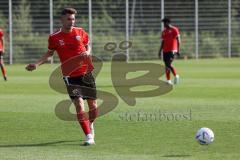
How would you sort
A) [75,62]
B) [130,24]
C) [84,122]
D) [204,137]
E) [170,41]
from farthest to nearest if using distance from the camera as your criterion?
[130,24] → [170,41] → [75,62] → [84,122] → [204,137]

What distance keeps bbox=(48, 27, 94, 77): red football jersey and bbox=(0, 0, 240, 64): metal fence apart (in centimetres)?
3179

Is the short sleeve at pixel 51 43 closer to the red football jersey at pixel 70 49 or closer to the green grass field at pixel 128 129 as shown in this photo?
the red football jersey at pixel 70 49

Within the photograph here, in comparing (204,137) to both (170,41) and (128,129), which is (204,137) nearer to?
(128,129)

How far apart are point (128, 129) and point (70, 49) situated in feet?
7.40

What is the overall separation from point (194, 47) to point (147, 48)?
3341mm

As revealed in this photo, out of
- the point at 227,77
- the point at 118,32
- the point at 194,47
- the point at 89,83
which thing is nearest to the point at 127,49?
the point at 118,32

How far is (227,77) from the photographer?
30141 mm

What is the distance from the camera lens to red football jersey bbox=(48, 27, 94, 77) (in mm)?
12852

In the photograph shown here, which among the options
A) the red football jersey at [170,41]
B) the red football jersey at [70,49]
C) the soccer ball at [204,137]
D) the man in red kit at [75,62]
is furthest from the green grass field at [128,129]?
the red football jersey at [170,41]

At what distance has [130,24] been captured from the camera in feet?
160

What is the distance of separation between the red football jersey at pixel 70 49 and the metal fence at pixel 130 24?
104ft

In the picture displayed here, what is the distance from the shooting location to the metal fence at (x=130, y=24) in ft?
149

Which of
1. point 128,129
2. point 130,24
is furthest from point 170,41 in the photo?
point 130,24

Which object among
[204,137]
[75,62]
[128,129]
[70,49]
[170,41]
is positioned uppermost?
[70,49]
